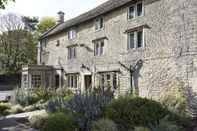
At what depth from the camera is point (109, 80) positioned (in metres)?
21.3

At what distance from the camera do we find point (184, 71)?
15148 mm

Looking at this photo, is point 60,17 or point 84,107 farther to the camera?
point 60,17

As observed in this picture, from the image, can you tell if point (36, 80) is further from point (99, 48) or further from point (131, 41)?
point (131, 41)

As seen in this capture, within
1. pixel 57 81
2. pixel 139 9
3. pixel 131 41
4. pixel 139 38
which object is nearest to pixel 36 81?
pixel 57 81

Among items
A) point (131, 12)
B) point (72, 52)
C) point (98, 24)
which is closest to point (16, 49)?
point (72, 52)

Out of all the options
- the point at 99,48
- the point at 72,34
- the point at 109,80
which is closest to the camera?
the point at 109,80

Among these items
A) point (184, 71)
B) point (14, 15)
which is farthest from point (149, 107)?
point (14, 15)

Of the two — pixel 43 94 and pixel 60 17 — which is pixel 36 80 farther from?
pixel 60 17

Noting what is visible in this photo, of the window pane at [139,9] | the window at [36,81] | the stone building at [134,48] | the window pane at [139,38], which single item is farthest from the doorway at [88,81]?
the window pane at [139,9]

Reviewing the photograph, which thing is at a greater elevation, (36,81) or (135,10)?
(135,10)

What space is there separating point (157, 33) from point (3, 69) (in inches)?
1494

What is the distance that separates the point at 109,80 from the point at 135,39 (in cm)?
438

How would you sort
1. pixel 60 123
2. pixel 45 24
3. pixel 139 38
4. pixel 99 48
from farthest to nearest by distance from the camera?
A: pixel 45 24, pixel 99 48, pixel 139 38, pixel 60 123

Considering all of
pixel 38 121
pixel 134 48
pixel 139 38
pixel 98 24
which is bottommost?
pixel 38 121
